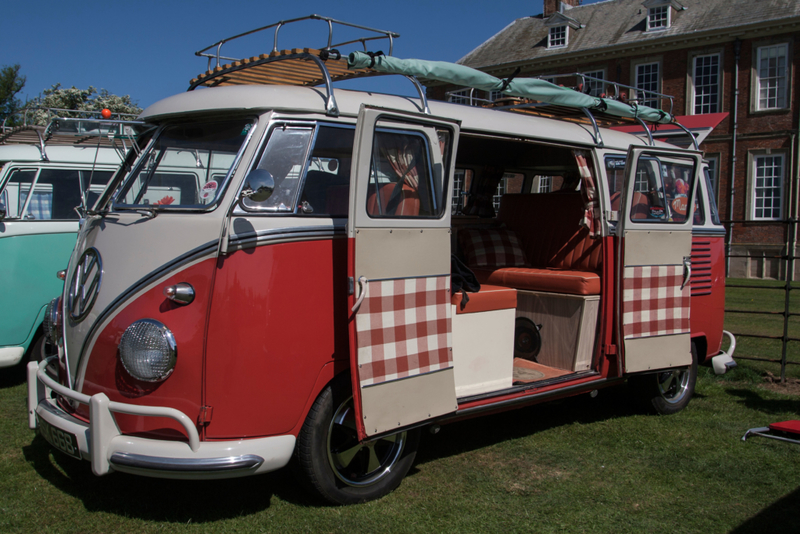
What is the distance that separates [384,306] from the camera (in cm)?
385

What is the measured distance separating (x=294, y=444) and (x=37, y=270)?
15.7 feet

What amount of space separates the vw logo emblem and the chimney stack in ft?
94.9

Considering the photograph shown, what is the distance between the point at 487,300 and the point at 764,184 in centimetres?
2257

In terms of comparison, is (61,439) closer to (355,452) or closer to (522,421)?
(355,452)

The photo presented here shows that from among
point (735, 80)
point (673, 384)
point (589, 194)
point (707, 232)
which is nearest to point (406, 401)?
point (589, 194)

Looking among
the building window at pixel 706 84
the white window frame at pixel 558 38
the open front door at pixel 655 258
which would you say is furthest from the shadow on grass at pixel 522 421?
the white window frame at pixel 558 38

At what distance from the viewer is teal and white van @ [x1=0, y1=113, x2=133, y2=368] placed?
6859 millimetres

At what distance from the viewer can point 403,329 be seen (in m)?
3.95

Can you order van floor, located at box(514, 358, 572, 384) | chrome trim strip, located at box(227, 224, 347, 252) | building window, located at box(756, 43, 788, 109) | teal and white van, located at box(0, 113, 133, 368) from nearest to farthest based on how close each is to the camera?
chrome trim strip, located at box(227, 224, 347, 252)
van floor, located at box(514, 358, 572, 384)
teal and white van, located at box(0, 113, 133, 368)
building window, located at box(756, 43, 788, 109)

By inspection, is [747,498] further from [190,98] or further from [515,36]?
[515,36]

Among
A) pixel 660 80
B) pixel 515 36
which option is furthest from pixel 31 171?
pixel 515 36

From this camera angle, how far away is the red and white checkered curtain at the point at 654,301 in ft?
18.1

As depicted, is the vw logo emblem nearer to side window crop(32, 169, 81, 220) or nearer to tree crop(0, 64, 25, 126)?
side window crop(32, 169, 81, 220)

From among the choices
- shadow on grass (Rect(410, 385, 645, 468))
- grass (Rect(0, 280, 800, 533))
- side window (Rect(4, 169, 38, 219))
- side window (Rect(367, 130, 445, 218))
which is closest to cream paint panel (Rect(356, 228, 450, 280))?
side window (Rect(367, 130, 445, 218))
